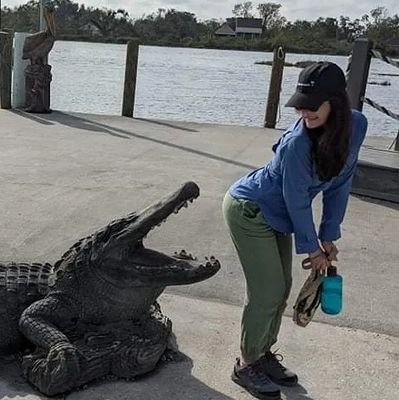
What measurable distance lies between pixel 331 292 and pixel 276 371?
44 centimetres

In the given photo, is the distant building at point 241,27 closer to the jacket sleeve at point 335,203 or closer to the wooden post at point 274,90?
the wooden post at point 274,90

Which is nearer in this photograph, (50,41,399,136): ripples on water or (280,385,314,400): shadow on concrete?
(280,385,314,400): shadow on concrete

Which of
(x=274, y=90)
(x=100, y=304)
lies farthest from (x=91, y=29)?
(x=100, y=304)

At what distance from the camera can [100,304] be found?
9.27 feet

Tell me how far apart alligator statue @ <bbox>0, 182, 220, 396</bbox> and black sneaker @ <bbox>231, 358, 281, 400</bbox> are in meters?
0.36

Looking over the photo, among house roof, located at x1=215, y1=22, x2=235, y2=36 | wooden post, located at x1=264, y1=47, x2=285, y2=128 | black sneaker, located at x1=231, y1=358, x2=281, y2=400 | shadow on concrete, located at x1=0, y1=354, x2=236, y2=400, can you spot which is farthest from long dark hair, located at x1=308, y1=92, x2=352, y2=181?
house roof, located at x1=215, y1=22, x2=235, y2=36

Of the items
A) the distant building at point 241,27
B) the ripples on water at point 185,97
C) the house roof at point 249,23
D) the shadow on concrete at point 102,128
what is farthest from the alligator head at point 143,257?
the house roof at point 249,23

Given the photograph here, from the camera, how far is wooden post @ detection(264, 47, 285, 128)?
1155 cm

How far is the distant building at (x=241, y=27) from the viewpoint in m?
75.2

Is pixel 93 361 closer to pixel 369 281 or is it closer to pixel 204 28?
pixel 369 281

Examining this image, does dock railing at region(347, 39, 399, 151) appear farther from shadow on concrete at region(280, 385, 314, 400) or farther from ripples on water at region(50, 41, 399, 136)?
shadow on concrete at region(280, 385, 314, 400)

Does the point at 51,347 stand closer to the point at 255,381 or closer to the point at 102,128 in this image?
the point at 255,381

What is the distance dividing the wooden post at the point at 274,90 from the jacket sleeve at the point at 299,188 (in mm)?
9239

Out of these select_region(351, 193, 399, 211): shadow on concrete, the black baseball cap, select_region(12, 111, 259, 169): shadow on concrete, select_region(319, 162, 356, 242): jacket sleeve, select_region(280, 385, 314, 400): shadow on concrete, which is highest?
the black baseball cap
